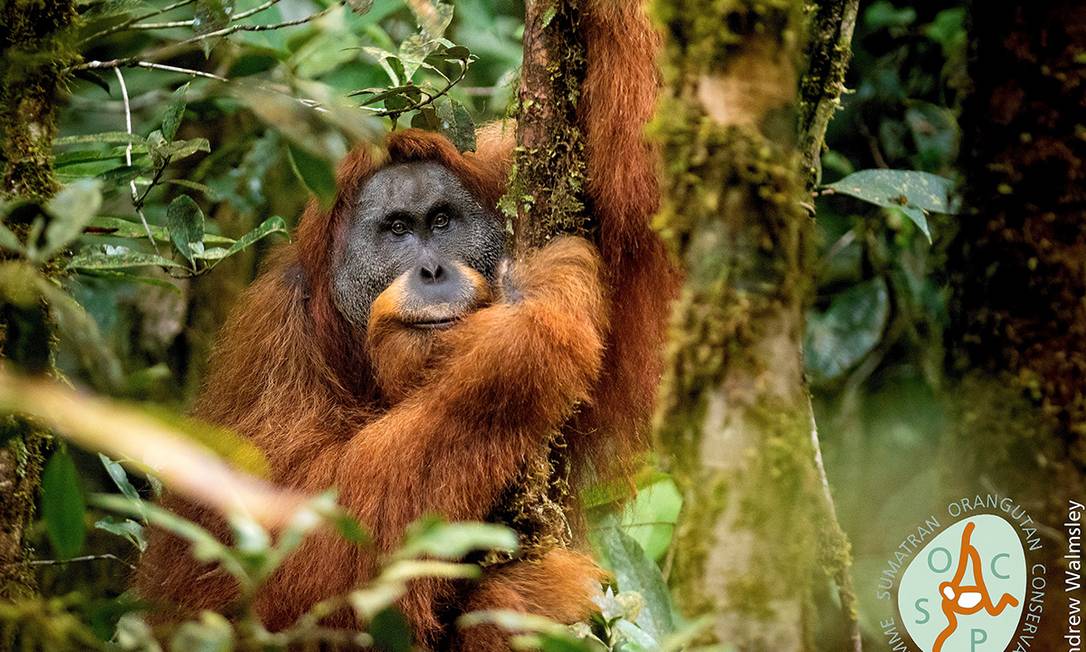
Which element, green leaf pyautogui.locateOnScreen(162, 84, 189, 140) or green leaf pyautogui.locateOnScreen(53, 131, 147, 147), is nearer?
green leaf pyautogui.locateOnScreen(162, 84, 189, 140)

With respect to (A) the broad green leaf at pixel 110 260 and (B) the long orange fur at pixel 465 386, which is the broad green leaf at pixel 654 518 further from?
(A) the broad green leaf at pixel 110 260

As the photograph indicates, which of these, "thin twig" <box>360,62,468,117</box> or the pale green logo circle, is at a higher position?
"thin twig" <box>360,62,468,117</box>

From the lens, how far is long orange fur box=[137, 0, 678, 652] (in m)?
3.34

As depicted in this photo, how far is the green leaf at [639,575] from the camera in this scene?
3504mm

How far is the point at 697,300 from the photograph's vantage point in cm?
212

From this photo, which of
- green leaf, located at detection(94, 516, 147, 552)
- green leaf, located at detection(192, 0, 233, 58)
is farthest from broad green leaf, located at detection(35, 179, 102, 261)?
green leaf, located at detection(94, 516, 147, 552)

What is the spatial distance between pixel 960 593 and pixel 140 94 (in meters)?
5.08

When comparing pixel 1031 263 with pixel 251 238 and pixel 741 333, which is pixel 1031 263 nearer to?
pixel 741 333

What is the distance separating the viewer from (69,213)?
2.16 meters

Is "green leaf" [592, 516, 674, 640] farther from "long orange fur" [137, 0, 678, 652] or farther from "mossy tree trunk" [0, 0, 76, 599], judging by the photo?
"mossy tree trunk" [0, 0, 76, 599]

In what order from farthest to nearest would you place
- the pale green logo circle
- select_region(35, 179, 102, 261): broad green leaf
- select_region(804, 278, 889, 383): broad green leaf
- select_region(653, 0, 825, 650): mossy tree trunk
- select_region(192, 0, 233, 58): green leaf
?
select_region(804, 278, 889, 383): broad green leaf → select_region(192, 0, 233, 58): green leaf → the pale green logo circle → select_region(35, 179, 102, 261): broad green leaf → select_region(653, 0, 825, 650): mossy tree trunk

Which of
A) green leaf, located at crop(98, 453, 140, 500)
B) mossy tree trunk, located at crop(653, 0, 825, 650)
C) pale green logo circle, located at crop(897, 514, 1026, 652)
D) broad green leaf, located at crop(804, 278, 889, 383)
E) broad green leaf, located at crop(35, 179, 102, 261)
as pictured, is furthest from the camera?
broad green leaf, located at crop(804, 278, 889, 383)

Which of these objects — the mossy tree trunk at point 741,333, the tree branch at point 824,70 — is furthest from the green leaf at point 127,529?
the tree branch at point 824,70

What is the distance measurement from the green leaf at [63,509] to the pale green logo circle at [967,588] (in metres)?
1.89
